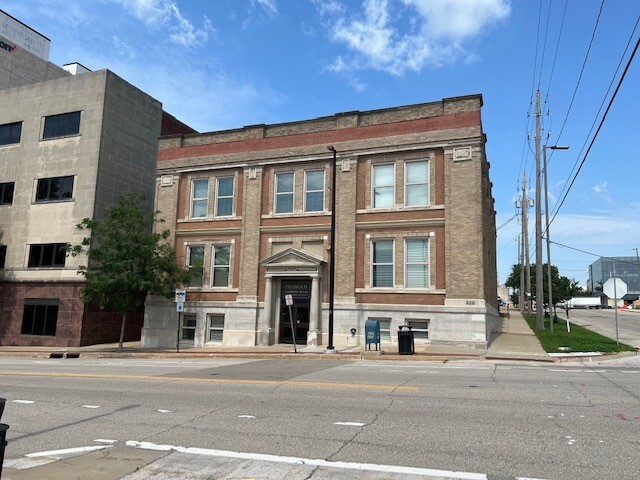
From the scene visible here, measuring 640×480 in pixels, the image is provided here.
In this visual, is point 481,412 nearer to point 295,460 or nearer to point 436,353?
point 295,460

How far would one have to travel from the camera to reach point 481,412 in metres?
7.93

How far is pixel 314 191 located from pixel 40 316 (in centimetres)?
1716

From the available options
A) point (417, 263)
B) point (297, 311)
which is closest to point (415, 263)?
point (417, 263)

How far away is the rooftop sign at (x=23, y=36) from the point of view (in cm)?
3894

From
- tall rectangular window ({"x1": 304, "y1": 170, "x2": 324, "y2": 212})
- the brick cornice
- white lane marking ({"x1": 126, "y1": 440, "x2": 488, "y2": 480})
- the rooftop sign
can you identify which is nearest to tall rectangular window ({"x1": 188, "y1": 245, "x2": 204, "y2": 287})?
the brick cornice

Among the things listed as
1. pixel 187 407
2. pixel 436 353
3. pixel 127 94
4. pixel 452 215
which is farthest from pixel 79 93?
pixel 187 407

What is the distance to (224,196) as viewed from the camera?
2709cm

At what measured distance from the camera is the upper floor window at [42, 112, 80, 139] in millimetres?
30312

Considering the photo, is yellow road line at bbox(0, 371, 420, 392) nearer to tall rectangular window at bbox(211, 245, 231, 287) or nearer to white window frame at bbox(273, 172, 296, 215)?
tall rectangular window at bbox(211, 245, 231, 287)

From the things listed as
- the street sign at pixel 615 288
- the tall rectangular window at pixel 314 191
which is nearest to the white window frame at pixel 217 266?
the tall rectangular window at pixel 314 191

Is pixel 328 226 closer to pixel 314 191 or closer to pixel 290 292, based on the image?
pixel 314 191

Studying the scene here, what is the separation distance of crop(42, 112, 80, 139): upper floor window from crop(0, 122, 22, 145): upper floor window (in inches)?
94.1

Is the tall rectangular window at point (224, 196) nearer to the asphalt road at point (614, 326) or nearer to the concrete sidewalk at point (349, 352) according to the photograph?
the concrete sidewalk at point (349, 352)

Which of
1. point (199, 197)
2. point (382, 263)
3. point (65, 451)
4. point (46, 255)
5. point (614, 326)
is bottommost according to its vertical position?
point (65, 451)
